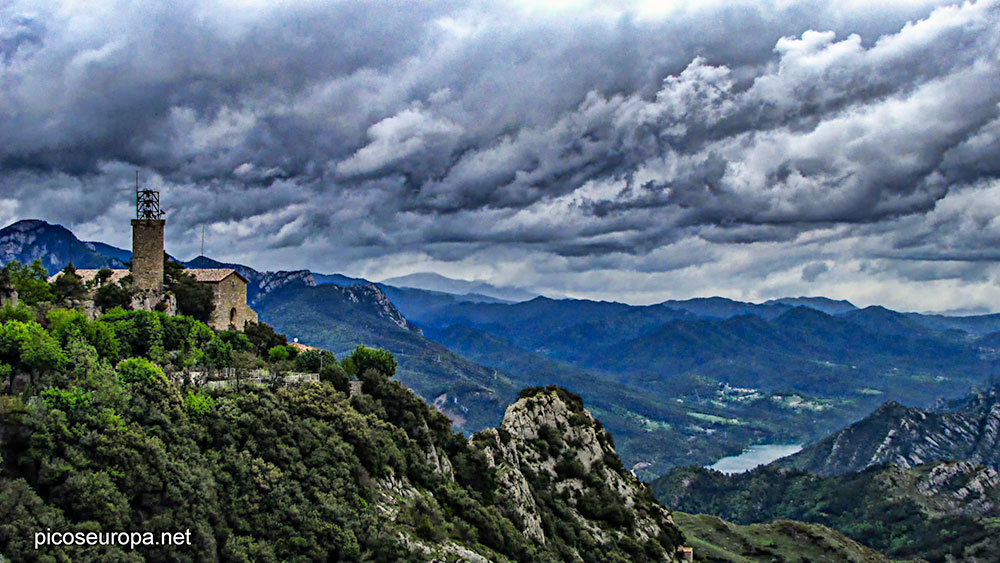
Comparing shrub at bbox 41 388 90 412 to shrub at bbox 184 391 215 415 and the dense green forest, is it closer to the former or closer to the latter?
the dense green forest

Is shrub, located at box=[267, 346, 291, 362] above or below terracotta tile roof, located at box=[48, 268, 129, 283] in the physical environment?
below

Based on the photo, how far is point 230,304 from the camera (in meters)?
70.3

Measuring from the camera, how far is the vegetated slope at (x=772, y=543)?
438 ft

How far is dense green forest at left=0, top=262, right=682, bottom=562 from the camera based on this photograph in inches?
1395

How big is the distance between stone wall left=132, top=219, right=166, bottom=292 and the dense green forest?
20.6ft

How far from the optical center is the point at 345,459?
4925cm

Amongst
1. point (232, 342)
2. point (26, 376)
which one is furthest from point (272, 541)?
point (232, 342)

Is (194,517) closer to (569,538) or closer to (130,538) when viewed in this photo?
(130,538)

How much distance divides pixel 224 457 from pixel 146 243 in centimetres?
3032

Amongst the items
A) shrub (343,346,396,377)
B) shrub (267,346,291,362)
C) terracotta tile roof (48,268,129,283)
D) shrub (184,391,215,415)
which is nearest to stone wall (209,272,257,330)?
shrub (267,346,291,362)

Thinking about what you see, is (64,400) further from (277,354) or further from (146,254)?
(146,254)

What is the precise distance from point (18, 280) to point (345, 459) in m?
33.5

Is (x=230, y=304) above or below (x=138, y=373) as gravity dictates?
above

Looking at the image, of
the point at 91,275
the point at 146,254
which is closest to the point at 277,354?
the point at 146,254
